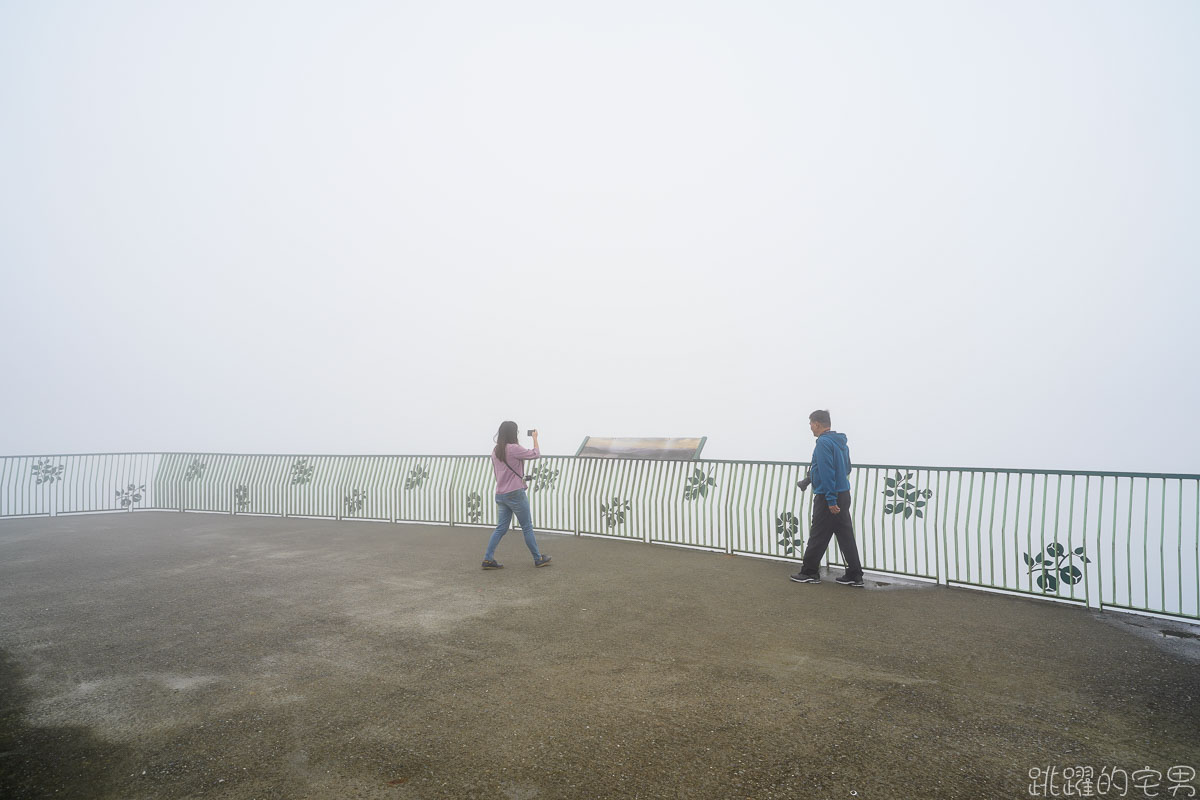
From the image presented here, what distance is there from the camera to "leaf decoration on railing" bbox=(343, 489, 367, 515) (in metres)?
13.7

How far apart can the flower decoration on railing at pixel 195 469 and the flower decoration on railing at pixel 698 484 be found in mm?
12326

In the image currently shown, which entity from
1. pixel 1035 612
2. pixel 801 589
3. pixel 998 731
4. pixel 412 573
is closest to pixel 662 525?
pixel 801 589

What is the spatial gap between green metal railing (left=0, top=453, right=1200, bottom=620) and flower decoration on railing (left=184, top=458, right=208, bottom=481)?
39mm

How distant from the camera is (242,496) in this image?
14.9 metres

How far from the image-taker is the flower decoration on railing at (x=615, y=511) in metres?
10.6

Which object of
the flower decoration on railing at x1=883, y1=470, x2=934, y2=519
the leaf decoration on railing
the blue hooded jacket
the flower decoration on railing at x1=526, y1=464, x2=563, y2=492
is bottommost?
the leaf decoration on railing

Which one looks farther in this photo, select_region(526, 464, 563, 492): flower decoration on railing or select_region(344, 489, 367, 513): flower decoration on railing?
select_region(344, 489, 367, 513): flower decoration on railing

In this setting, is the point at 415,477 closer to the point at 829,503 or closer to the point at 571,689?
the point at 829,503

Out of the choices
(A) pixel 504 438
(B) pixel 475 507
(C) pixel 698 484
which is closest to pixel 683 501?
(C) pixel 698 484

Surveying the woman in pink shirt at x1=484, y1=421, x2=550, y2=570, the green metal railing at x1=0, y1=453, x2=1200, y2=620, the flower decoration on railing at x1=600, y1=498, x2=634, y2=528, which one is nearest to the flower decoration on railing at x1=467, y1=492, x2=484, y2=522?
the green metal railing at x1=0, y1=453, x2=1200, y2=620

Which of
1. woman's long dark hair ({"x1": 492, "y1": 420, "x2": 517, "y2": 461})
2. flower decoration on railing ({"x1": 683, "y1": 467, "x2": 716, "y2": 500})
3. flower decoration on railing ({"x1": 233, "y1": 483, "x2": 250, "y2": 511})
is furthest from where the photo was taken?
flower decoration on railing ({"x1": 233, "y1": 483, "x2": 250, "y2": 511})

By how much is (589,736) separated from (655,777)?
0.52m

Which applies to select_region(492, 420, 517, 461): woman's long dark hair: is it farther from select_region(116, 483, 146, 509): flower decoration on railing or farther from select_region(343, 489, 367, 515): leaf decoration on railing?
select_region(116, 483, 146, 509): flower decoration on railing

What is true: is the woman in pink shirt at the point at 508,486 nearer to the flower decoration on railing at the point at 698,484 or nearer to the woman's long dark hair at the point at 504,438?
the woman's long dark hair at the point at 504,438
